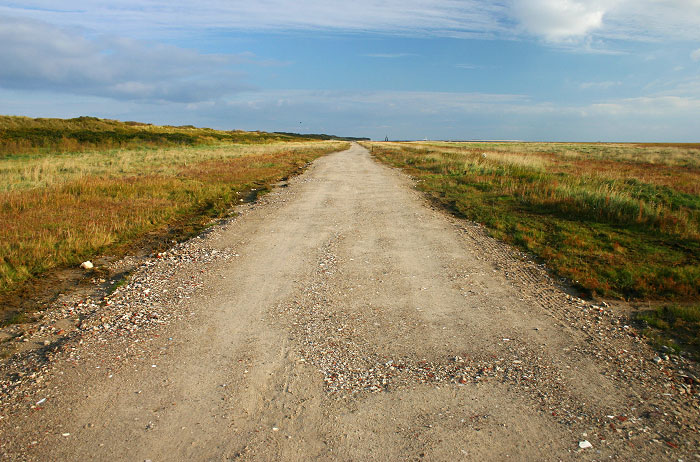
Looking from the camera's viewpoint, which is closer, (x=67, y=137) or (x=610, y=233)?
(x=610, y=233)

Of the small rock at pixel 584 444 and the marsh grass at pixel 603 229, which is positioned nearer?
the small rock at pixel 584 444

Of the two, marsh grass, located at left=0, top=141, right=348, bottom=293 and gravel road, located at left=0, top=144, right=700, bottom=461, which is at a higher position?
marsh grass, located at left=0, top=141, right=348, bottom=293

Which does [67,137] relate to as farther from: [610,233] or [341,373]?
[341,373]

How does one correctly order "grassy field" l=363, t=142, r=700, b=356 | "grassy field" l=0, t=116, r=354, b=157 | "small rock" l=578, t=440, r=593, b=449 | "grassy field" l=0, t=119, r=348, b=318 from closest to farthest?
"small rock" l=578, t=440, r=593, b=449
"grassy field" l=363, t=142, r=700, b=356
"grassy field" l=0, t=119, r=348, b=318
"grassy field" l=0, t=116, r=354, b=157

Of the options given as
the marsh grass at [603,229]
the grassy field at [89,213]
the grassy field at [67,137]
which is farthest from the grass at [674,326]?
the grassy field at [67,137]

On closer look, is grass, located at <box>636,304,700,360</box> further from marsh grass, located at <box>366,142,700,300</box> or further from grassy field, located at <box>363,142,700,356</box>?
marsh grass, located at <box>366,142,700,300</box>

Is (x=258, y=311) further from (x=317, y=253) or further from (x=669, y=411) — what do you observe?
(x=669, y=411)

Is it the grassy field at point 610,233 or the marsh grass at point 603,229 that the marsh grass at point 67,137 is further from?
the grassy field at point 610,233

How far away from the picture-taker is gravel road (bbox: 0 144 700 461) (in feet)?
9.83

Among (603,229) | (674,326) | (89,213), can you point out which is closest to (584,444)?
(674,326)

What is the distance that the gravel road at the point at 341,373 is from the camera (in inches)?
118

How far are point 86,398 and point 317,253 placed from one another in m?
4.64

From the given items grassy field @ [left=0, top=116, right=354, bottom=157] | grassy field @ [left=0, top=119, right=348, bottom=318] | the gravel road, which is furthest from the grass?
grassy field @ [left=0, top=116, right=354, bottom=157]

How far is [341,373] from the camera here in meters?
3.88
